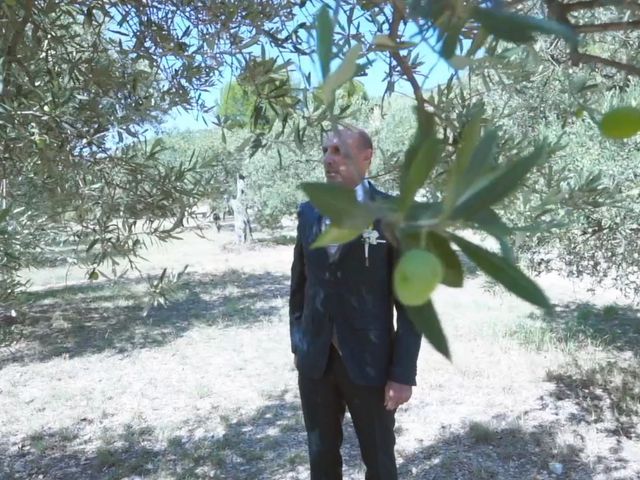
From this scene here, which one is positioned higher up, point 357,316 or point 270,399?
point 357,316

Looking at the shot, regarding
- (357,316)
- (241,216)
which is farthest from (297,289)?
(241,216)

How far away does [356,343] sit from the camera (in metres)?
1.90

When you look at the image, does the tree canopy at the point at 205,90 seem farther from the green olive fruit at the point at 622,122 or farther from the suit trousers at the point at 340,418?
the suit trousers at the point at 340,418

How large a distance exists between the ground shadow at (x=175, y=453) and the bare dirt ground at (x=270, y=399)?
1 centimetres

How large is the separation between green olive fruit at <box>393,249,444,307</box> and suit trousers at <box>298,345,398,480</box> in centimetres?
165

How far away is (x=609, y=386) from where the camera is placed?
181 inches

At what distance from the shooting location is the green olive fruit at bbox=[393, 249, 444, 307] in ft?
1.05

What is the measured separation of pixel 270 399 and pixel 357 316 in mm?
3005

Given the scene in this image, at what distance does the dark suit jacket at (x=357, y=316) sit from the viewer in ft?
6.09

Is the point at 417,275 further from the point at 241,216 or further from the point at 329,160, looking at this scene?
the point at 241,216

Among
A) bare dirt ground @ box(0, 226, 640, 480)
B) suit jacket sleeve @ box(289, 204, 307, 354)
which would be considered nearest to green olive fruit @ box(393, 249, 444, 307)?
bare dirt ground @ box(0, 226, 640, 480)

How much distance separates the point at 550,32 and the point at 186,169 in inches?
73.0

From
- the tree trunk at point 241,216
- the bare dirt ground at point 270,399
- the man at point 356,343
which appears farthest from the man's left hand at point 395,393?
the tree trunk at point 241,216

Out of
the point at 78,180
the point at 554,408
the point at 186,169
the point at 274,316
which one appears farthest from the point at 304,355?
the point at 274,316
